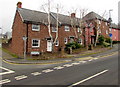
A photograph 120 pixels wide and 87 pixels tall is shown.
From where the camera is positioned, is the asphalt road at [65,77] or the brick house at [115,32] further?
the brick house at [115,32]

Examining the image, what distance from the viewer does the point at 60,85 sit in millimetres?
7297

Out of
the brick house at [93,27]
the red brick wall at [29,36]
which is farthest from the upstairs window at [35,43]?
the brick house at [93,27]

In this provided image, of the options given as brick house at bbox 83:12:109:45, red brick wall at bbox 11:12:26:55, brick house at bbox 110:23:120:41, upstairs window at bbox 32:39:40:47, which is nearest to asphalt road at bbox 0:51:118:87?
upstairs window at bbox 32:39:40:47

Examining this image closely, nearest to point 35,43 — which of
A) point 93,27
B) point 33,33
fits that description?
point 33,33

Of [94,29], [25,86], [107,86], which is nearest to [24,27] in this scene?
[25,86]

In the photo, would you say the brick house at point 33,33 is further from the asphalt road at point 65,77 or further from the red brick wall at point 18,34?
the asphalt road at point 65,77

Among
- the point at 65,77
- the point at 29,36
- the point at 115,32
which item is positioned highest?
the point at 115,32

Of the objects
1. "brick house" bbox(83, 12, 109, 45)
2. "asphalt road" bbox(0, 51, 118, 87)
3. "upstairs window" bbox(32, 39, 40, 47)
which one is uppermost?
"brick house" bbox(83, 12, 109, 45)

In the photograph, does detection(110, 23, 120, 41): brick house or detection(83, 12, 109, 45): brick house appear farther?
detection(110, 23, 120, 41): brick house

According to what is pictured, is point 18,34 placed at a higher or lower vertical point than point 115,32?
lower

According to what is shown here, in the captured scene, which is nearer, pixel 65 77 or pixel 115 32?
pixel 65 77

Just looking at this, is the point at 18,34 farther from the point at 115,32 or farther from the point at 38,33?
the point at 115,32

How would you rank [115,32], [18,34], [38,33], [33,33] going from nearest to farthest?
[33,33] → [38,33] → [18,34] → [115,32]

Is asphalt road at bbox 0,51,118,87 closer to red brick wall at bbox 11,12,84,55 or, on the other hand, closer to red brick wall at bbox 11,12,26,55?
red brick wall at bbox 11,12,84,55
